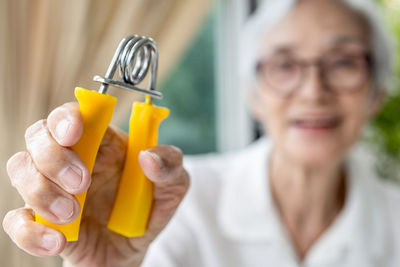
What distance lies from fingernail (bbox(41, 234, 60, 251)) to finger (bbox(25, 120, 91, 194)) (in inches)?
1.4

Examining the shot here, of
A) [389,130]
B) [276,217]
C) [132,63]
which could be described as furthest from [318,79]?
[389,130]

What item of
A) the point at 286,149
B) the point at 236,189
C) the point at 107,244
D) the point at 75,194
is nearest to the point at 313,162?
the point at 286,149

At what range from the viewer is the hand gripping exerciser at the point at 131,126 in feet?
0.87

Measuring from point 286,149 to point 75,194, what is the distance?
742mm

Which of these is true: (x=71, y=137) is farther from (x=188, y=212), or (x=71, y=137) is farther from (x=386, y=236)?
(x=386, y=236)

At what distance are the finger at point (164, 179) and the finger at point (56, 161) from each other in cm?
7

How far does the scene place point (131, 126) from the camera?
0.33 m

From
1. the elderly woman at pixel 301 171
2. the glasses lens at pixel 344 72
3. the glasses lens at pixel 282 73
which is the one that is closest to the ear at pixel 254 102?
the elderly woman at pixel 301 171

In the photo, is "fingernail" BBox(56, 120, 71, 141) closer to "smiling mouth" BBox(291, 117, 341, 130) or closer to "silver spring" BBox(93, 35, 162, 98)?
"silver spring" BBox(93, 35, 162, 98)

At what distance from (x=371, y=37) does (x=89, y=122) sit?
34.5 inches

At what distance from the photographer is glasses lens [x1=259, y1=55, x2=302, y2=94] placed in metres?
0.93

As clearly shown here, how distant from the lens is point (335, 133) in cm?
93

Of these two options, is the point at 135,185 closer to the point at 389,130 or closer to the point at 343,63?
the point at 343,63

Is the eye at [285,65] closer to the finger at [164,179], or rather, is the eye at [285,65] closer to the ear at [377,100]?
the ear at [377,100]
